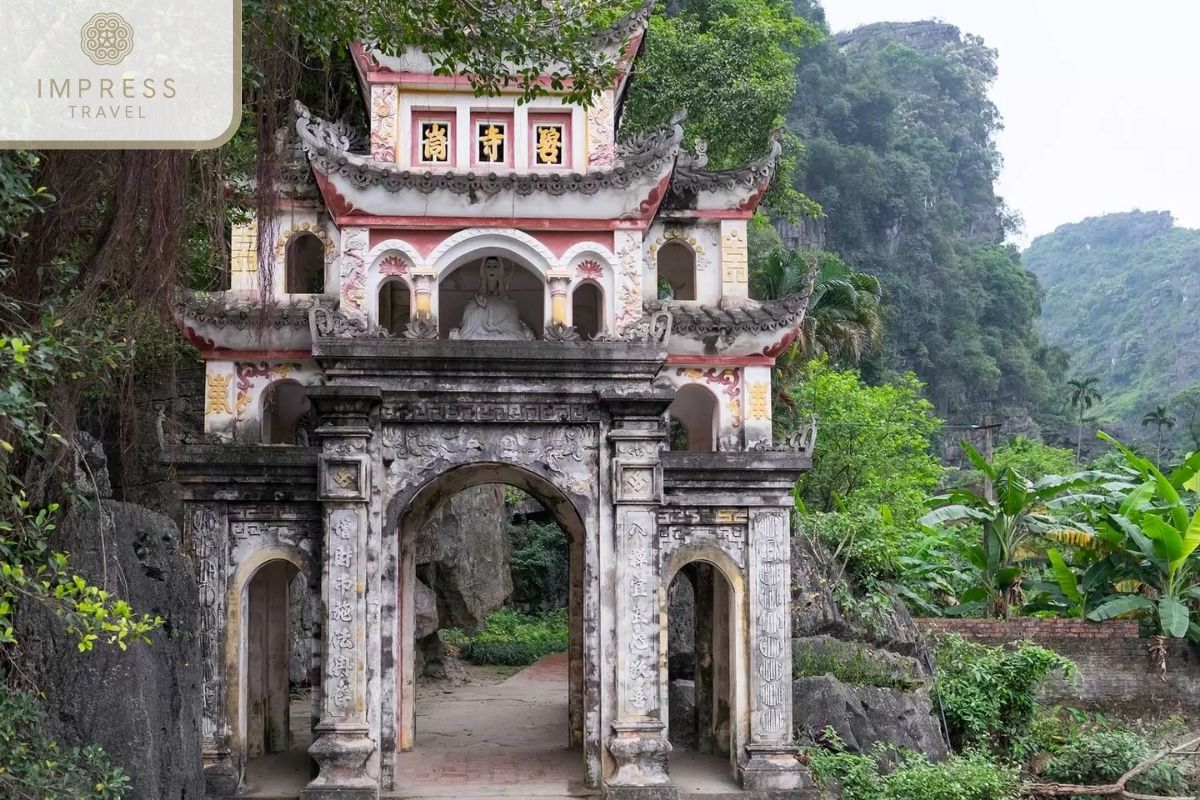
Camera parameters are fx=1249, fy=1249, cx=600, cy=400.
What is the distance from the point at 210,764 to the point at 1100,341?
76037mm

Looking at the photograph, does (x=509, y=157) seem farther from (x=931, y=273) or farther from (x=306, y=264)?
(x=931, y=273)

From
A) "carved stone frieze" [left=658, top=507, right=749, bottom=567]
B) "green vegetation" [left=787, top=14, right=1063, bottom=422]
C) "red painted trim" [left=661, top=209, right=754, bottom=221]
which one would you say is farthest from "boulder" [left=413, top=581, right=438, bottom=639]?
"green vegetation" [left=787, top=14, right=1063, bottom=422]

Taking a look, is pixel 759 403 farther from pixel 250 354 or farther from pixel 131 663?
pixel 131 663

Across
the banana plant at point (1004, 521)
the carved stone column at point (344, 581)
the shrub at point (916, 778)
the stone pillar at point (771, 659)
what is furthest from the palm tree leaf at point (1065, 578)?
the carved stone column at point (344, 581)

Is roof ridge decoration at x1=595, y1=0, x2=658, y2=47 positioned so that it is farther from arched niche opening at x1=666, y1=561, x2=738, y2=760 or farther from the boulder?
the boulder

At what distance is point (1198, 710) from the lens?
20172 millimetres

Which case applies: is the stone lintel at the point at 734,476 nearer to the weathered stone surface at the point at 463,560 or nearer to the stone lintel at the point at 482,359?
the stone lintel at the point at 482,359

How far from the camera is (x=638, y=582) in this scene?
43.1 feet

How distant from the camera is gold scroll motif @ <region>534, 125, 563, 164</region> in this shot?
14.4 metres

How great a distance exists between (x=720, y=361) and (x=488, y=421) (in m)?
3.16

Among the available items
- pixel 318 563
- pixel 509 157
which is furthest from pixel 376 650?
pixel 509 157

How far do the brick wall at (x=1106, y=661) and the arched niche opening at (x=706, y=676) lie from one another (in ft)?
17.9

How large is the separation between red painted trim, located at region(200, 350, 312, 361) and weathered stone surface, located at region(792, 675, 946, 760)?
740cm

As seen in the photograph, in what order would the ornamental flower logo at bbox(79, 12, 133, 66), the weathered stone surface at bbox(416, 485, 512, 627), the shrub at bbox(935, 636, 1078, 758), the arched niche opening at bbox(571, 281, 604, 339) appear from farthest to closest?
the weathered stone surface at bbox(416, 485, 512, 627) → the shrub at bbox(935, 636, 1078, 758) → the arched niche opening at bbox(571, 281, 604, 339) → the ornamental flower logo at bbox(79, 12, 133, 66)
